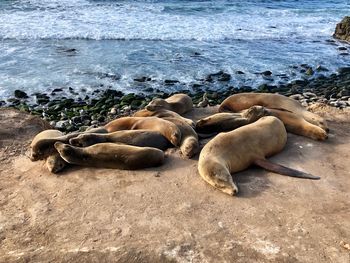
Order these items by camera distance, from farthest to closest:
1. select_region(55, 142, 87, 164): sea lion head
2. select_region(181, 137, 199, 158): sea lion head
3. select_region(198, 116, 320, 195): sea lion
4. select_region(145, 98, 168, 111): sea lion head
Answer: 1. select_region(145, 98, 168, 111): sea lion head
2. select_region(181, 137, 199, 158): sea lion head
3. select_region(55, 142, 87, 164): sea lion head
4. select_region(198, 116, 320, 195): sea lion

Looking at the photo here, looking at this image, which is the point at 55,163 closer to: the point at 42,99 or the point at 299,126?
the point at 299,126

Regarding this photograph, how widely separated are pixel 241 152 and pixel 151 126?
1572 mm

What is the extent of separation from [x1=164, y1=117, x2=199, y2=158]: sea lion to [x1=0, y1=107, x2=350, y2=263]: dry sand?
5.1 inches

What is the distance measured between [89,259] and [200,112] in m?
4.57

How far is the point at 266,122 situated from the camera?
6664 mm

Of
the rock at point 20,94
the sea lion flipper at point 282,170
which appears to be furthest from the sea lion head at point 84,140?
the rock at point 20,94

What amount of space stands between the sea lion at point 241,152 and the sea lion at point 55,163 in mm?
1766

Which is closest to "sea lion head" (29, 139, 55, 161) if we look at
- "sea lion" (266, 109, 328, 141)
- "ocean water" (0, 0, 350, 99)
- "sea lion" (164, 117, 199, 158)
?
"sea lion" (164, 117, 199, 158)

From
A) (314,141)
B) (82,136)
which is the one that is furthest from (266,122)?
(82,136)

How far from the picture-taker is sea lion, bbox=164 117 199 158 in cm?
640

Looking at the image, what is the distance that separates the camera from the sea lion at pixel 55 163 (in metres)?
6.19

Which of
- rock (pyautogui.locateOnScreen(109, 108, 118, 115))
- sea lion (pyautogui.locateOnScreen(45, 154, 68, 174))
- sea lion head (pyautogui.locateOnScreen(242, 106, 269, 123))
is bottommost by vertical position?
rock (pyautogui.locateOnScreen(109, 108, 118, 115))

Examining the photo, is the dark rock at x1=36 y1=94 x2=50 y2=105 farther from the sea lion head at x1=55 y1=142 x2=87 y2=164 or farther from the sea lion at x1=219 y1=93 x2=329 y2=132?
the sea lion head at x1=55 y1=142 x2=87 y2=164

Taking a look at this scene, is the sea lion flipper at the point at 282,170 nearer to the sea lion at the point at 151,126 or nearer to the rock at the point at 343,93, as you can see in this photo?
the sea lion at the point at 151,126
